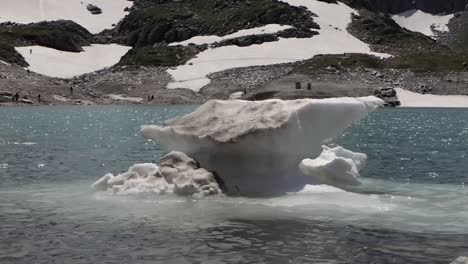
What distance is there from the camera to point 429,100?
436 feet

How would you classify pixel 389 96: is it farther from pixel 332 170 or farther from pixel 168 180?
pixel 168 180

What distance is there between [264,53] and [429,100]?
Result: 50.0 metres

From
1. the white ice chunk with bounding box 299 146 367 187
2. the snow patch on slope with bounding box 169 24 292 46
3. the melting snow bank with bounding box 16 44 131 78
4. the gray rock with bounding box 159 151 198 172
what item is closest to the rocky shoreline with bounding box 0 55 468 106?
the melting snow bank with bounding box 16 44 131 78

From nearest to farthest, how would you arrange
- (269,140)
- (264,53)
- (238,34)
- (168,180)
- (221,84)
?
(269,140) → (168,180) → (221,84) → (264,53) → (238,34)

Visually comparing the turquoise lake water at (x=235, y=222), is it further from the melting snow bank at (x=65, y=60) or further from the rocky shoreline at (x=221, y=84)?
the melting snow bank at (x=65, y=60)

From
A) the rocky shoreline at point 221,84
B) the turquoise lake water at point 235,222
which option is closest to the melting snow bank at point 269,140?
the turquoise lake water at point 235,222

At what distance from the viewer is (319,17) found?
199 m

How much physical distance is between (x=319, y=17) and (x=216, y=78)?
212 feet

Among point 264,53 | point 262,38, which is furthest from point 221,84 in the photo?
point 262,38

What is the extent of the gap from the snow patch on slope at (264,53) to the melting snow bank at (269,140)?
372 feet

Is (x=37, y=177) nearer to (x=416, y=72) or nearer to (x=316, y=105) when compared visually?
(x=316, y=105)

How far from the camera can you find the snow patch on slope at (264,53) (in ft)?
501

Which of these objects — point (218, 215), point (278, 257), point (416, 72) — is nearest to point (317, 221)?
point (218, 215)

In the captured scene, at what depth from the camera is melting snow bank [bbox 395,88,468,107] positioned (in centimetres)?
13075
